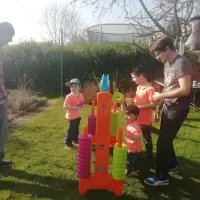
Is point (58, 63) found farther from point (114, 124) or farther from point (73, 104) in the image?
point (114, 124)

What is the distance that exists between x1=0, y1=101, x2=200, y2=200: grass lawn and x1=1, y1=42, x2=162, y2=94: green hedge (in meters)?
7.43

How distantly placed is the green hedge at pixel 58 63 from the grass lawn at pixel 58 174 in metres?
7.43

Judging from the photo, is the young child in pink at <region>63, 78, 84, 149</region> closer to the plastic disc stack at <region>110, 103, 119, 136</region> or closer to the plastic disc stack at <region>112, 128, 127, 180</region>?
the plastic disc stack at <region>110, 103, 119, 136</region>

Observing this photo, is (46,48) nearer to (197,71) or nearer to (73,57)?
(73,57)

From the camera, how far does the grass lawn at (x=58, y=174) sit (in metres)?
3.10

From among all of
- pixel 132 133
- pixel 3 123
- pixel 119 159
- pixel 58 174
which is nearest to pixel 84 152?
pixel 119 159

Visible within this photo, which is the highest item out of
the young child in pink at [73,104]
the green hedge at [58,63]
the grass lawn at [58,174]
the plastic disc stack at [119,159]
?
the green hedge at [58,63]

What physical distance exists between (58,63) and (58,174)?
9689mm

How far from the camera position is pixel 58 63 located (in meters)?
12.7

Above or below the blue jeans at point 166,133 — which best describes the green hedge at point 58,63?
above

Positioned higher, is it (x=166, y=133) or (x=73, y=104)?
(x=73, y=104)

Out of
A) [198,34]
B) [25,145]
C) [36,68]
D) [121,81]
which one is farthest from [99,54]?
[25,145]

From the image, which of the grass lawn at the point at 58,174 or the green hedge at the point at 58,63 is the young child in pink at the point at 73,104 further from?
the green hedge at the point at 58,63

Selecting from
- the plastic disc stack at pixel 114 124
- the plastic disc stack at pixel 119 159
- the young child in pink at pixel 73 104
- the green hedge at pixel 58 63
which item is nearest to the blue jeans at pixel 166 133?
the plastic disc stack at pixel 119 159
